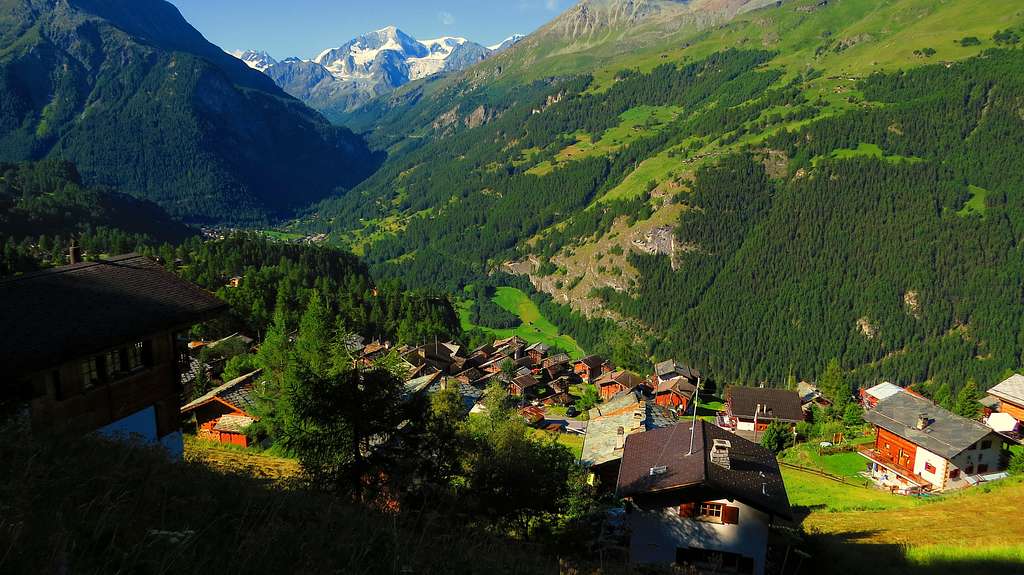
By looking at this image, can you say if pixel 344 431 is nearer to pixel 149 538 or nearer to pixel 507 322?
pixel 149 538

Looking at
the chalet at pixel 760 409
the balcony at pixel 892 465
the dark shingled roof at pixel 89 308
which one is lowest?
the chalet at pixel 760 409

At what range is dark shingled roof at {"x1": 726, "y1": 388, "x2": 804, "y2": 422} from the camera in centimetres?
7031

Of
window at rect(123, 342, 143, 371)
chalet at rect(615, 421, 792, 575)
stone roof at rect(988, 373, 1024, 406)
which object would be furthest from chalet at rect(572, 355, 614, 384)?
window at rect(123, 342, 143, 371)

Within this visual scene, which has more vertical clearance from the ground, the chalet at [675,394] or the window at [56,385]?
the window at [56,385]

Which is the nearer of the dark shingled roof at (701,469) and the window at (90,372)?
the window at (90,372)

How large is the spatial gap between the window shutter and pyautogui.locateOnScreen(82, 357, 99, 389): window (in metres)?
20.5

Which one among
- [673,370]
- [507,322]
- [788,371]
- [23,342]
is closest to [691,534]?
[23,342]

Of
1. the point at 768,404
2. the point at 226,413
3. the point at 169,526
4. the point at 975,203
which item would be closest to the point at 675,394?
the point at 768,404

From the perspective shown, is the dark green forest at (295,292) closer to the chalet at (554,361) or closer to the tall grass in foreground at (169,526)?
the chalet at (554,361)

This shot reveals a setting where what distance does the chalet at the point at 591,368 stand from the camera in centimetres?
10131

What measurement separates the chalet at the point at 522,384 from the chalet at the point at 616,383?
1010 cm

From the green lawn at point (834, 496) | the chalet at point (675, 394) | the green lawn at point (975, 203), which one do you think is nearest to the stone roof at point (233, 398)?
the green lawn at point (834, 496)

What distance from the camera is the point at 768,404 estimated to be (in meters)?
71.8

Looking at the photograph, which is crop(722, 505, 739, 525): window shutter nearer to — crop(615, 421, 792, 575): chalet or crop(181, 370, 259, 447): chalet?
crop(615, 421, 792, 575): chalet
